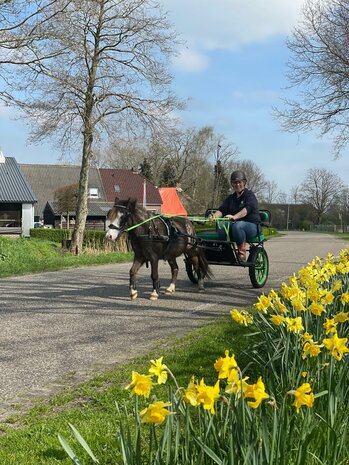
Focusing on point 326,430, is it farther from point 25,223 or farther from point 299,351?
point 25,223

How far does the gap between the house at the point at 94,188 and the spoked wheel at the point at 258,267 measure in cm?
4950

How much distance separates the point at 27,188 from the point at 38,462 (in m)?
44.2

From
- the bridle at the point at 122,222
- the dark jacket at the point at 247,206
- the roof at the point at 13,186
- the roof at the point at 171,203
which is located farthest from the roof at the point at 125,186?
the bridle at the point at 122,222

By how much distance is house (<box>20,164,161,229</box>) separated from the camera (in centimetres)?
6294

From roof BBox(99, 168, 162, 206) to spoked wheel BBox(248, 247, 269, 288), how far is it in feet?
175

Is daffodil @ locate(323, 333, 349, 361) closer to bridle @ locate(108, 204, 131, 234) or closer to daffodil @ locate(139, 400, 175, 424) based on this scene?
daffodil @ locate(139, 400, 175, 424)

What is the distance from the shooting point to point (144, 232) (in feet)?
31.1

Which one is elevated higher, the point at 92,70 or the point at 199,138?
the point at 199,138

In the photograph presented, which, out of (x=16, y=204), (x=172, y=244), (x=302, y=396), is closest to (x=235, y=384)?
(x=302, y=396)

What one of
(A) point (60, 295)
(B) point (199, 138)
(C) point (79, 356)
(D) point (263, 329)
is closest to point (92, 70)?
(A) point (60, 295)

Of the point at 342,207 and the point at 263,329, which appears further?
the point at 342,207

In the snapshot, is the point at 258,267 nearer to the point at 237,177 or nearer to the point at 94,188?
the point at 237,177

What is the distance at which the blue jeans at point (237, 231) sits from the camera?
10.3m

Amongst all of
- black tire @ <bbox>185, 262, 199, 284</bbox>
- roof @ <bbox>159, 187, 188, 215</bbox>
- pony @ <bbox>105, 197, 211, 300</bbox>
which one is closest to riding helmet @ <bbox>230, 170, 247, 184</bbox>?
pony @ <bbox>105, 197, 211, 300</bbox>
